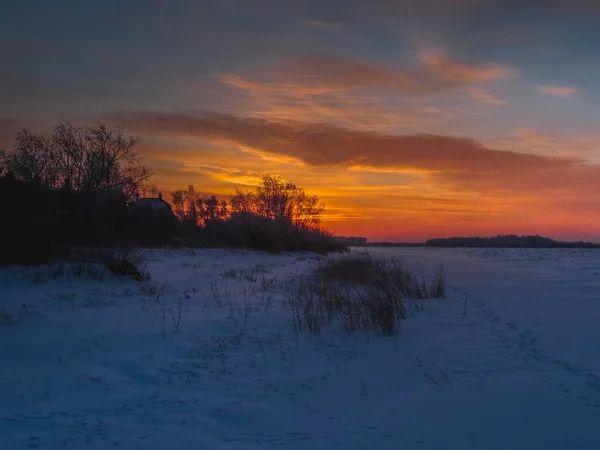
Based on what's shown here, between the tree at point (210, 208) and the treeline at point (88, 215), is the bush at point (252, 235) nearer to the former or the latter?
the treeline at point (88, 215)

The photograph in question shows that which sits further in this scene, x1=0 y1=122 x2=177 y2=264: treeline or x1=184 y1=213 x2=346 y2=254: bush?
x1=184 y1=213 x2=346 y2=254: bush

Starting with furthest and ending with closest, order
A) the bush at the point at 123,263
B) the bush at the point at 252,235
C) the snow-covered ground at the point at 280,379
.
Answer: the bush at the point at 252,235, the bush at the point at 123,263, the snow-covered ground at the point at 280,379

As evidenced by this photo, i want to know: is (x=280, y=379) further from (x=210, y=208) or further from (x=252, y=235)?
(x=210, y=208)

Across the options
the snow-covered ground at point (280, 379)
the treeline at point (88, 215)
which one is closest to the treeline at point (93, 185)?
the treeline at point (88, 215)

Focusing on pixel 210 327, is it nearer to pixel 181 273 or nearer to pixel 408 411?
pixel 408 411

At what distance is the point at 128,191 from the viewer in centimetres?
4134

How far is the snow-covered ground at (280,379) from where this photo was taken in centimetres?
444

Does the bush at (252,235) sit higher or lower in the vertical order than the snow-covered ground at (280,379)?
higher

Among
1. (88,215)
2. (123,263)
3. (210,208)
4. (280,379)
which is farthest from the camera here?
(210,208)

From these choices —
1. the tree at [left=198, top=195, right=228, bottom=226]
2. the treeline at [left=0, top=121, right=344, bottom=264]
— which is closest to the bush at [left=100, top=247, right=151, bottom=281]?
the treeline at [left=0, top=121, right=344, bottom=264]

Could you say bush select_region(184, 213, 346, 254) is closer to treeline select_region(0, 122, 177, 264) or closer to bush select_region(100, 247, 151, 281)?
treeline select_region(0, 122, 177, 264)

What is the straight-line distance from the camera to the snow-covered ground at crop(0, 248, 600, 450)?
444 centimetres

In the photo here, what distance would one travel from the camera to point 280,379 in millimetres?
6180

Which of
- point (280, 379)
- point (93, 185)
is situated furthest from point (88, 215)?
point (280, 379)
